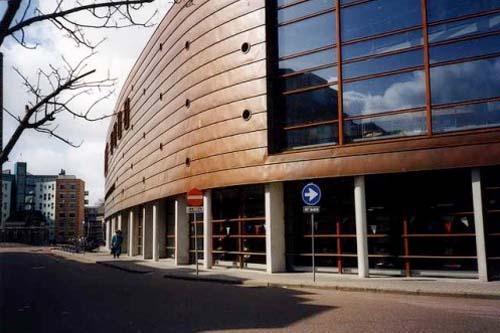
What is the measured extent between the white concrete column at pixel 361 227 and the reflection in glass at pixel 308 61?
15.3ft

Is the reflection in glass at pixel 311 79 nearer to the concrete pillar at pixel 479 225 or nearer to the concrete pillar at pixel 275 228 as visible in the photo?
the concrete pillar at pixel 275 228

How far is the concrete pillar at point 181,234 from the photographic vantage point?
1073 inches

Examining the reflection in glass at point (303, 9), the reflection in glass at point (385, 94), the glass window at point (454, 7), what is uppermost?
the reflection in glass at point (303, 9)

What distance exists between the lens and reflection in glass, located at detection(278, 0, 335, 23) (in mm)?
20094

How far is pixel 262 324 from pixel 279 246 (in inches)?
443

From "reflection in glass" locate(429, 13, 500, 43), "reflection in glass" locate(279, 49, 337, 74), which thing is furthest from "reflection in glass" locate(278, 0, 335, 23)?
"reflection in glass" locate(429, 13, 500, 43)

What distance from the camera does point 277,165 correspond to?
19.9 m

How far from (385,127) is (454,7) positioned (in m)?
4.30

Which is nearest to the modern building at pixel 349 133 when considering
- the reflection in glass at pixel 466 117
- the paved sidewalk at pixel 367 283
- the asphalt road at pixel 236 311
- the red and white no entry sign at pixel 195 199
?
the reflection in glass at pixel 466 117

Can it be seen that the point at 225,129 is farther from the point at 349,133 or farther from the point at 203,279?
the point at 203,279

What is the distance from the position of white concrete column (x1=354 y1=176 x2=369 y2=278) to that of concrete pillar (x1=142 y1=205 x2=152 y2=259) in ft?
65.2

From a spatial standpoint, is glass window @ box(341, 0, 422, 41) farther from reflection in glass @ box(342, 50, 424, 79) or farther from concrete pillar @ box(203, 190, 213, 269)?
concrete pillar @ box(203, 190, 213, 269)

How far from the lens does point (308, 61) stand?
20.4 meters

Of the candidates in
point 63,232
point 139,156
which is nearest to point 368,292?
point 139,156
